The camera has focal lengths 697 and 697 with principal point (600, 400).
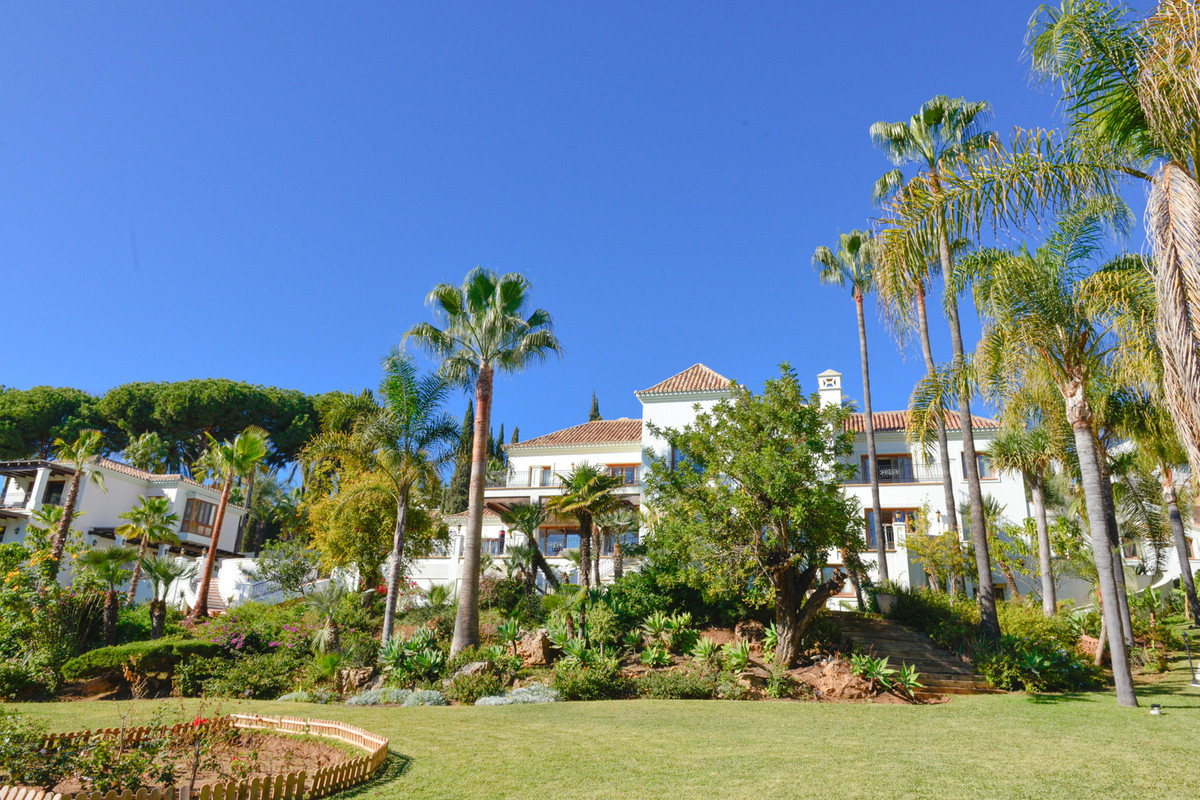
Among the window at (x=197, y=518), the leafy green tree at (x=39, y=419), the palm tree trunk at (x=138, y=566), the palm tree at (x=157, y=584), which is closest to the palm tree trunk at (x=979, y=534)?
the palm tree at (x=157, y=584)

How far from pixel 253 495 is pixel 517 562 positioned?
34.1 metres

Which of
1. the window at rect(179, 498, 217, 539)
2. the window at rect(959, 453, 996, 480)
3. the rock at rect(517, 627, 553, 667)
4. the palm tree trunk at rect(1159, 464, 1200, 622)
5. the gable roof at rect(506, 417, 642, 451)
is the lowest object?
the rock at rect(517, 627, 553, 667)

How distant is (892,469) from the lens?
102 ft

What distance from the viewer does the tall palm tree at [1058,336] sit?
39.5 feet

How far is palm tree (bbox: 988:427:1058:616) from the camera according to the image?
864 inches

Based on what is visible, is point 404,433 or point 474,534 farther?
point 404,433

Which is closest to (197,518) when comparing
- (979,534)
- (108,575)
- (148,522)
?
(148,522)

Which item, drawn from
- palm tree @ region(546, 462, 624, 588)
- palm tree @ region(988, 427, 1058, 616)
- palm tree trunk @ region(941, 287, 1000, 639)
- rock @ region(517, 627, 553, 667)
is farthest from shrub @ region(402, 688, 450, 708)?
palm tree @ region(988, 427, 1058, 616)

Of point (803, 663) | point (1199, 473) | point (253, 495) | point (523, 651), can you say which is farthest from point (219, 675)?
point (253, 495)

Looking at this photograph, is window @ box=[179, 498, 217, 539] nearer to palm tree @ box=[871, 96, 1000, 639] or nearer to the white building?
→ the white building

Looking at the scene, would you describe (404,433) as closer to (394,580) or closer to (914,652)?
(394,580)

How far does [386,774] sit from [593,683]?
8177mm

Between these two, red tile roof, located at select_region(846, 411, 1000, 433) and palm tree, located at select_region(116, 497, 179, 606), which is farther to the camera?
red tile roof, located at select_region(846, 411, 1000, 433)

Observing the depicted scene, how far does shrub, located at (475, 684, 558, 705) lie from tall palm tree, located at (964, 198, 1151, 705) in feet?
35.7
